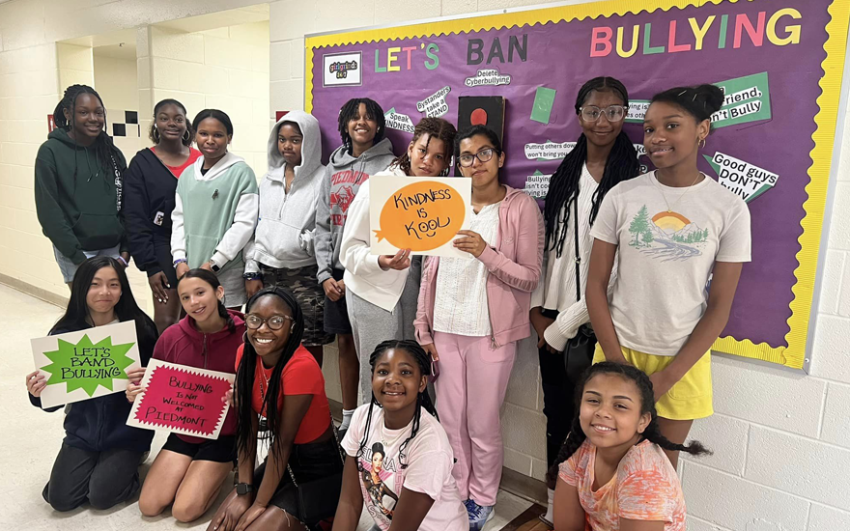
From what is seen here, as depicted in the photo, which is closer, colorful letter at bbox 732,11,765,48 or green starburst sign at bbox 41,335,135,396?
colorful letter at bbox 732,11,765,48

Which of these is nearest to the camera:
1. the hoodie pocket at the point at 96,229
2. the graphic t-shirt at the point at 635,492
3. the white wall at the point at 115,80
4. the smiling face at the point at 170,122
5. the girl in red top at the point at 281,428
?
the graphic t-shirt at the point at 635,492

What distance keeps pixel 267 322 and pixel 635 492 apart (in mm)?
1253

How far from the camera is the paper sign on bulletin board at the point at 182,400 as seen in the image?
2344 millimetres

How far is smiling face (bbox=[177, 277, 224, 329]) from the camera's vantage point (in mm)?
→ 2342

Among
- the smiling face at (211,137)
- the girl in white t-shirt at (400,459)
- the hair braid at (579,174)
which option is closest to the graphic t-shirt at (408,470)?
the girl in white t-shirt at (400,459)

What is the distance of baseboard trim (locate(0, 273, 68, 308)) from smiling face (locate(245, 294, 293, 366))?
3.84m

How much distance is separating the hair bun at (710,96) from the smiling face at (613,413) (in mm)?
824

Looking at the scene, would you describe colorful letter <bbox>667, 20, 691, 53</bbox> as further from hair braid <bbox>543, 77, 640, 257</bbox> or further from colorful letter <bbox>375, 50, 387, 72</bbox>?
colorful letter <bbox>375, 50, 387, 72</bbox>

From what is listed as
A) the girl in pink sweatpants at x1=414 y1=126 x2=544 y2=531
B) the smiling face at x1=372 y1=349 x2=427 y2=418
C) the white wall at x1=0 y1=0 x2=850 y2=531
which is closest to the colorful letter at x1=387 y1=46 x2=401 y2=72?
the white wall at x1=0 y1=0 x2=850 y2=531

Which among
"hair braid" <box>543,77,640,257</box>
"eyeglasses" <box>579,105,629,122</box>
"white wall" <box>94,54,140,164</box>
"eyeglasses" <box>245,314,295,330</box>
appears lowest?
"eyeglasses" <box>245,314,295,330</box>

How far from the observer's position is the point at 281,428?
6.85 ft

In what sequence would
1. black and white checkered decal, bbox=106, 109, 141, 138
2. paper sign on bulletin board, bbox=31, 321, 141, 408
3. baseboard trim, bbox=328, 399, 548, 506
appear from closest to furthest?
paper sign on bulletin board, bbox=31, 321, 141, 408, baseboard trim, bbox=328, 399, 548, 506, black and white checkered decal, bbox=106, 109, 141, 138

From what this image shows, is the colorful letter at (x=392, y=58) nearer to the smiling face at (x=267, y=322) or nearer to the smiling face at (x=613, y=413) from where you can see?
the smiling face at (x=267, y=322)

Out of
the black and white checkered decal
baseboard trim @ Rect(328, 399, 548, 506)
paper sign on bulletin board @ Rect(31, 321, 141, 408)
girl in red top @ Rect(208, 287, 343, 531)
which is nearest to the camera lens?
girl in red top @ Rect(208, 287, 343, 531)
